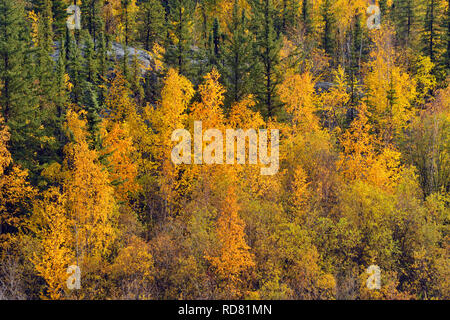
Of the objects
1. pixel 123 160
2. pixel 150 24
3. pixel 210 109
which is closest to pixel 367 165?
pixel 210 109

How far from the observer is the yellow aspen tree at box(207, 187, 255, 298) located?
25.6 metres

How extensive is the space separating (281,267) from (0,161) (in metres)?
21.3

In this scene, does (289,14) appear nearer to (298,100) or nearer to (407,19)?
(407,19)

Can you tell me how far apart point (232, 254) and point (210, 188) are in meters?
7.86

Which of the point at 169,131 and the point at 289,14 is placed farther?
the point at 289,14

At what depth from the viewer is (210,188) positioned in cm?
3266

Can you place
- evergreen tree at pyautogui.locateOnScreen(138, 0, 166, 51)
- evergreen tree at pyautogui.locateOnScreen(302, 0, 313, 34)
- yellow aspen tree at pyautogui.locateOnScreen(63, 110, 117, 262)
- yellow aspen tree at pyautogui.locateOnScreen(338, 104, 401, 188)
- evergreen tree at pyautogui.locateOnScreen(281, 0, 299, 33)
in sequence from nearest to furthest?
yellow aspen tree at pyautogui.locateOnScreen(63, 110, 117, 262) → yellow aspen tree at pyautogui.locateOnScreen(338, 104, 401, 188) → evergreen tree at pyautogui.locateOnScreen(138, 0, 166, 51) → evergreen tree at pyautogui.locateOnScreen(302, 0, 313, 34) → evergreen tree at pyautogui.locateOnScreen(281, 0, 299, 33)

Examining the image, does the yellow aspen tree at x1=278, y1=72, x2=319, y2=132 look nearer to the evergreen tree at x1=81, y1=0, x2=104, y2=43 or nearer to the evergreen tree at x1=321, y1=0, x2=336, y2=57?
the evergreen tree at x1=321, y1=0, x2=336, y2=57

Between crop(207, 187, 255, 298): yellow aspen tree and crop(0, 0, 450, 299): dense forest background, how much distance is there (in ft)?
0.45

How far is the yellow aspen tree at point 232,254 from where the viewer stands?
1009 inches

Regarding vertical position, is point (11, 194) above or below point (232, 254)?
above

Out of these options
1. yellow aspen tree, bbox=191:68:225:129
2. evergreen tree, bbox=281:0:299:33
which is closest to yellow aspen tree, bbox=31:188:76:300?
yellow aspen tree, bbox=191:68:225:129
